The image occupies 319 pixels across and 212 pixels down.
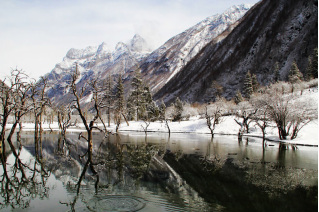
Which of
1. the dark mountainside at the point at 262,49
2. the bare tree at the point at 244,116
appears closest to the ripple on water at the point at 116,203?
the bare tree at the point at 244,116

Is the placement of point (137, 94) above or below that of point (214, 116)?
above

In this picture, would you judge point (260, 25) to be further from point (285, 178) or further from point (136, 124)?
point (285, 178)

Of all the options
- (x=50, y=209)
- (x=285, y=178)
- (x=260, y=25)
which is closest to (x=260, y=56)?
(x=260, y=25)

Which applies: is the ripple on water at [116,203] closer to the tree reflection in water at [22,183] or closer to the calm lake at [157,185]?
the calm lake at [157,185]

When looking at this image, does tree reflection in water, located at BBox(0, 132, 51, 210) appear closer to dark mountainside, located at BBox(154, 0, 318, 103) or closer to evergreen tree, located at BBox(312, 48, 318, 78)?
evergreen tree, located at BBox(312, 48, 318, 78)

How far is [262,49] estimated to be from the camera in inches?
5364

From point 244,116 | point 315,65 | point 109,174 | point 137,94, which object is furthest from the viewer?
point 137,94

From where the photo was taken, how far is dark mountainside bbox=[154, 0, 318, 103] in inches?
4469

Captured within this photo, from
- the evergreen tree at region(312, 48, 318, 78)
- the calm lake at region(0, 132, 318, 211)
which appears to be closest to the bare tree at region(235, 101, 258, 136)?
the calm lake at region(0, 132, 318, 211)

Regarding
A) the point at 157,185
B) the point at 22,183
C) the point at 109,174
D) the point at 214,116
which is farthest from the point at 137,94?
the point at 157,185

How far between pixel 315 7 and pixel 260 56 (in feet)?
113

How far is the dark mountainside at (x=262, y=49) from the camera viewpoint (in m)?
Answer: 114

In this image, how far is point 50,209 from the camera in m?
8.89

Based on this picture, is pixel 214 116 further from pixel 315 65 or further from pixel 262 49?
pixel 262 49
